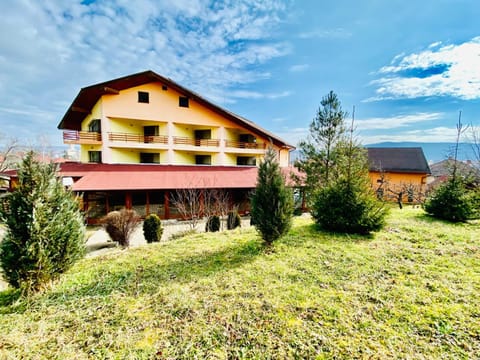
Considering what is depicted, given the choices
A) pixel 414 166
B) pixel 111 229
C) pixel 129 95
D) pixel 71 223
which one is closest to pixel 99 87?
pixel 129 95

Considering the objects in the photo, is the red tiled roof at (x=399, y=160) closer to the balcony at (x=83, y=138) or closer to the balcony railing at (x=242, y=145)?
the balcony railing at (x=242, y=145)

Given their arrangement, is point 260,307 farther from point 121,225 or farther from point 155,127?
point 155,127

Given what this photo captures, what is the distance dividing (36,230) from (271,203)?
560 centimetres

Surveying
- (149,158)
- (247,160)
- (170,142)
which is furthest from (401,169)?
(149,158)

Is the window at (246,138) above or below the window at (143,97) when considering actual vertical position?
below

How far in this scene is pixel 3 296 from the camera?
4.57m

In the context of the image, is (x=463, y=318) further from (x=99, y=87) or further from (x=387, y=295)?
(x=99, y=87)

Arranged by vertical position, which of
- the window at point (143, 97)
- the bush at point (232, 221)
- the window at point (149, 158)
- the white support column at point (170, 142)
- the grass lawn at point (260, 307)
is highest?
the window at point (143, 97)

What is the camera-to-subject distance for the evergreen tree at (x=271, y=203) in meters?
6.72

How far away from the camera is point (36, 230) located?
4.25 m

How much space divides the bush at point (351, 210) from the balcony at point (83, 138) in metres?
18.6

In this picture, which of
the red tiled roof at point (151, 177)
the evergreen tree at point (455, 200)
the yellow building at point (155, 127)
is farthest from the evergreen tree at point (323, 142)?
the evergreen tree at point (455, 200)

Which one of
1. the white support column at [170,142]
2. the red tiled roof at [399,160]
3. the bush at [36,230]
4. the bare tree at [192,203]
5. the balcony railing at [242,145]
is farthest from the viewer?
the red tiled roof at [399,160]

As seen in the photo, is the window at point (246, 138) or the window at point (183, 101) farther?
the window at point (246, 138)
